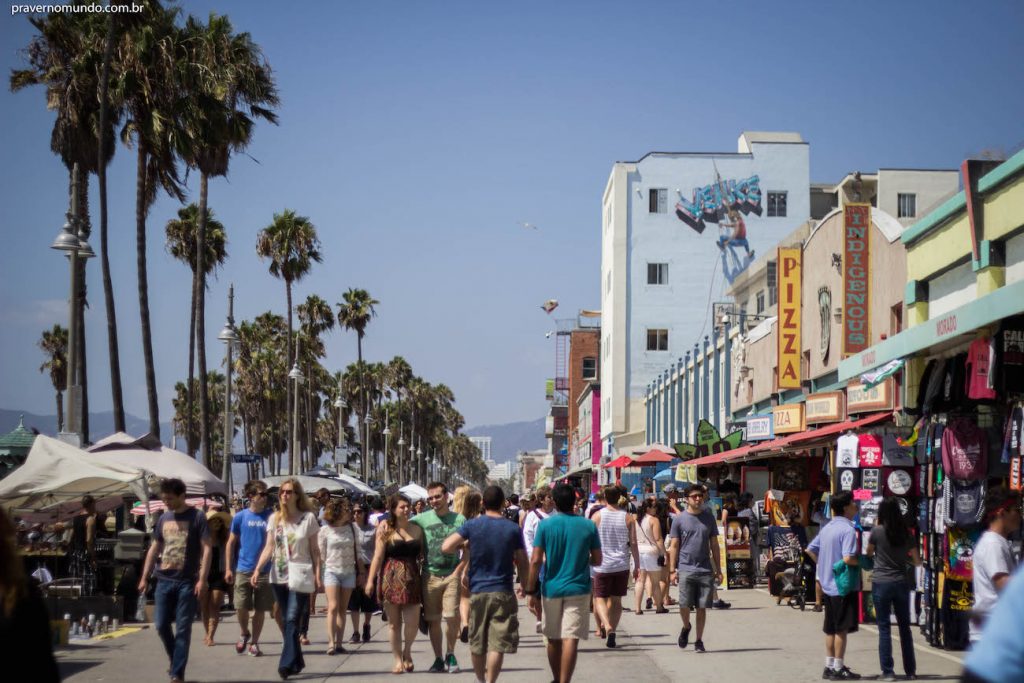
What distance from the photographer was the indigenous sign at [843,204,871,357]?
2609 centimetres

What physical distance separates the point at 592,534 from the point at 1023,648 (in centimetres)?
812

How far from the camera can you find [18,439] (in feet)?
94.8

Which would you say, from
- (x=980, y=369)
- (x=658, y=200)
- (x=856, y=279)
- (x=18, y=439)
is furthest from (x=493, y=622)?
(x=658, y=200)

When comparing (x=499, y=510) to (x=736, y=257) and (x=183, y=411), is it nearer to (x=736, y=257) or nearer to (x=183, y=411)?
(x=736, y=257)

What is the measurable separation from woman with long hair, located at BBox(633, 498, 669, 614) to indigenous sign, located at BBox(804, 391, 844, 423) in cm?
626

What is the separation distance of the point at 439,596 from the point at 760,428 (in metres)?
18.8

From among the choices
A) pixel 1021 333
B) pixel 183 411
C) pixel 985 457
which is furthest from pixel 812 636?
pixel 183 411

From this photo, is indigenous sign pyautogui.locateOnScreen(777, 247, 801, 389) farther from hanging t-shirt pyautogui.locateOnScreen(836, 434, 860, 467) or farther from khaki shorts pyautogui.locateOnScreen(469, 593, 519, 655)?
khaki shorts pyautogui.locateOnScreen(469, 593, 519, 655)

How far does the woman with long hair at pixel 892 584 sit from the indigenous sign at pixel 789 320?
19.3 meters

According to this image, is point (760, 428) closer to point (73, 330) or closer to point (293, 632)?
point (73, 330)

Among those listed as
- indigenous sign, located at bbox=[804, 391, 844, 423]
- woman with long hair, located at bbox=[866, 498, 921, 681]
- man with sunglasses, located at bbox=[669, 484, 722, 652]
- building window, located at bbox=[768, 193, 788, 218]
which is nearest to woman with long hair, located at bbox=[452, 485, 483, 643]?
man with sunglasses, located at bbox=[669, 484, 722, 652]

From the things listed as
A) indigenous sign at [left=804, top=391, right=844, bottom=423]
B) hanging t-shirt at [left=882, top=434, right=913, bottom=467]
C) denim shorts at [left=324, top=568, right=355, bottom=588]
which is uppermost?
indigenous sign at [left=804, top=391, right=844, bottom=423]

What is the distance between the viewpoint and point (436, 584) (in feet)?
40.8

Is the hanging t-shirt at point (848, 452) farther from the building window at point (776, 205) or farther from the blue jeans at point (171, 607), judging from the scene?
the building window at point (776, 205)
